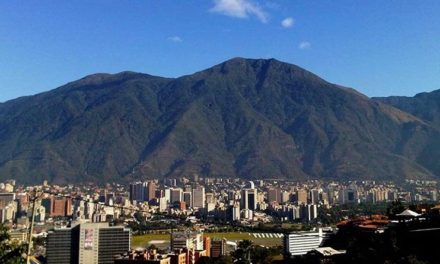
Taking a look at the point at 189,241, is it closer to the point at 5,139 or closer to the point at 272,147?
the point at 272,147

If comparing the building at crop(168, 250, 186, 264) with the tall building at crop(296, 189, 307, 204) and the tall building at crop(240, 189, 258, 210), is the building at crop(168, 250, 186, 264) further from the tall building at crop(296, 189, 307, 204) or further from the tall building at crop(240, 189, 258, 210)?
the tall building at crop(296, 189, 307, 204)

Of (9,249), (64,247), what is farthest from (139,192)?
(9,249)

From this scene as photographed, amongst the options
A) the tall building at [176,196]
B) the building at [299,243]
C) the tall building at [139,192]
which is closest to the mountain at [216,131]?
the tall building at [139,192]

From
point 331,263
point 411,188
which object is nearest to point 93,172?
point 411,188

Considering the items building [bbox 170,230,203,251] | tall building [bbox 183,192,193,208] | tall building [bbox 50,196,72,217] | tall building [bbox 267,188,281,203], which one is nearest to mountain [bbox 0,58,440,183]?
tall building [bbox 267,188,281,203]

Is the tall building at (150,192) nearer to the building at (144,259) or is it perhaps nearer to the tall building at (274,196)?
the tall building at (274,196)
